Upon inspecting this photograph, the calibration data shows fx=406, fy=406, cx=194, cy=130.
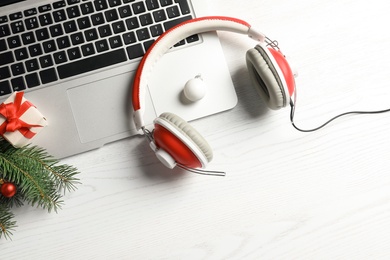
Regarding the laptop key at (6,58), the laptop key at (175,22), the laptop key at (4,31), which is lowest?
the laptop key at (6,58)

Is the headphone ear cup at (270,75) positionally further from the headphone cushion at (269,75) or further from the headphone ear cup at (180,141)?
the headphone ear cup at (180,141)

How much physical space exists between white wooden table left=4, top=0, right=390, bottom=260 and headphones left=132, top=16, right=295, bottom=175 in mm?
48

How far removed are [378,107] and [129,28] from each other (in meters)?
0.43

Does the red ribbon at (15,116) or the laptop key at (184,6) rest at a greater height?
the laptop key at (184,6)

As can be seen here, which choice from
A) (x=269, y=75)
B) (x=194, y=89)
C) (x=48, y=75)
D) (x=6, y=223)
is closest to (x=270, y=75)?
(x=269, y=75)

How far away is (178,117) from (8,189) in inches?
10.5

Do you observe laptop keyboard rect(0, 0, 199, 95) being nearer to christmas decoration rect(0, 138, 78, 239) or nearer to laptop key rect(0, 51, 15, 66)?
laptop key rect(0, 51, 15, 66)

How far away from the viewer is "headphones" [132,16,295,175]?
579 millimetres

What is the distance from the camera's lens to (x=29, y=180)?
59 cm

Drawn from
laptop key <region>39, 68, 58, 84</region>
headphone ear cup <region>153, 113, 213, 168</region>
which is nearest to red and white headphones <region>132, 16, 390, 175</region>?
headphone ear cup <region>153, 113, 213, 168</region>

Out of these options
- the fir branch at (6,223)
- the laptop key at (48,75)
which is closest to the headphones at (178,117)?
the laptop key at (48,75)

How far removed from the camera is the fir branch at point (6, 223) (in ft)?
2.00

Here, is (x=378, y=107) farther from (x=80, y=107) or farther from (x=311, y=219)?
(x=80, y=107)

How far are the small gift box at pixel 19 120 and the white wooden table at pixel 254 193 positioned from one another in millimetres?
87
